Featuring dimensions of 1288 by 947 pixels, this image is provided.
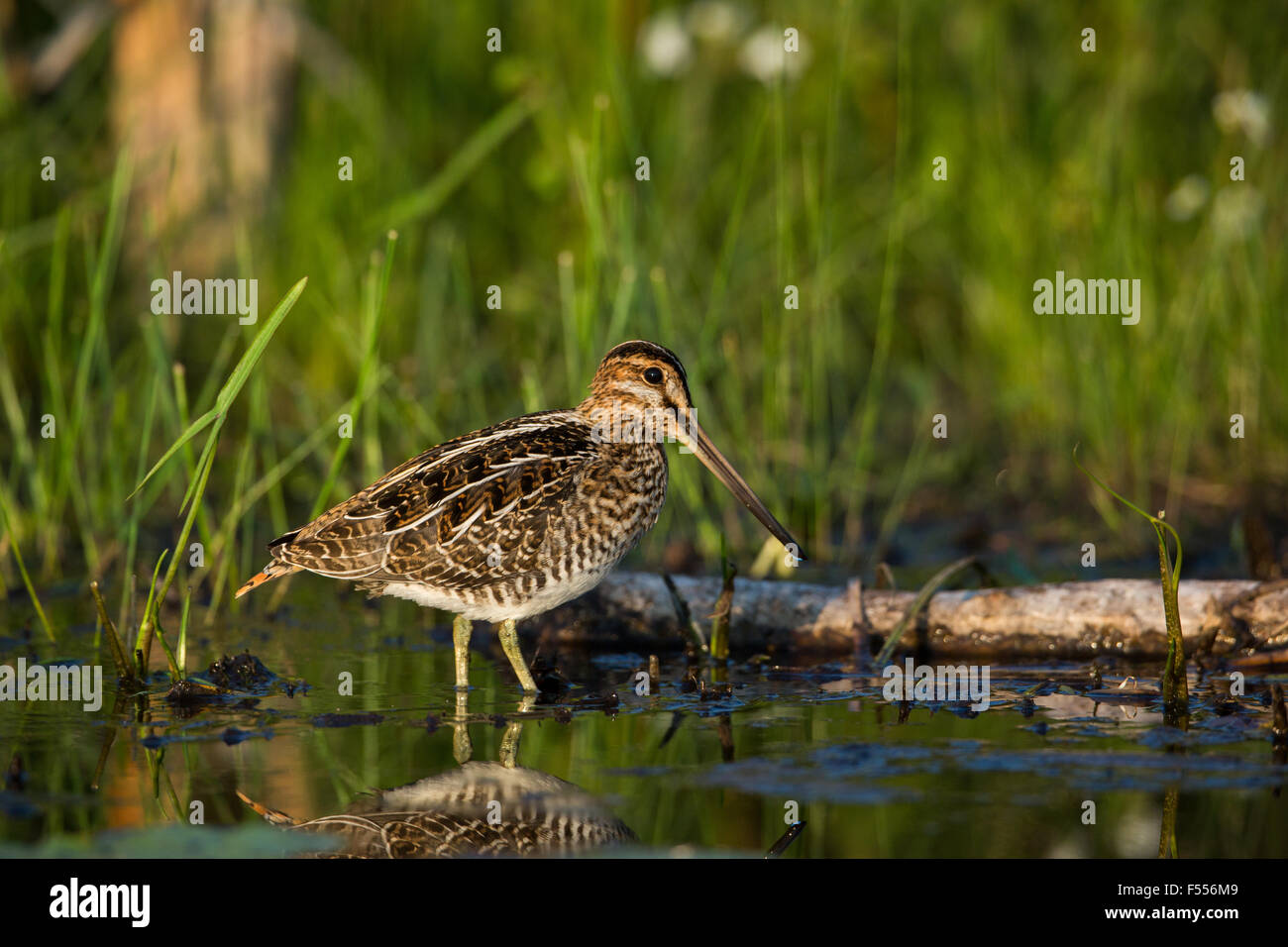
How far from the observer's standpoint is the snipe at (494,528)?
6.07 meters

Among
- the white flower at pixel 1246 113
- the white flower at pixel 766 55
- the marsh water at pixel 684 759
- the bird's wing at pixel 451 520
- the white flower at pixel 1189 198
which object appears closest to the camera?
the marsh water at pixel 684 759

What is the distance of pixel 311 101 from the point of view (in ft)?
37.2

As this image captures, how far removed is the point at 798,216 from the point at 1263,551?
173 inches

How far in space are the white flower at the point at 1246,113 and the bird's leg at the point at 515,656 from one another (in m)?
5.08

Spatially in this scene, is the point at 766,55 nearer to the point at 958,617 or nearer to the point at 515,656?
the point at 958,617

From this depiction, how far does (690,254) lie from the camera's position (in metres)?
10.5

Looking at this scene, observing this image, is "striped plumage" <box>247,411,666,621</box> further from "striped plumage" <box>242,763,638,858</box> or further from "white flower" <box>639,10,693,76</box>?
"white flower" <box>639,10,693,76</box>

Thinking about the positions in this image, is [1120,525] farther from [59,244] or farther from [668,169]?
[59,244]

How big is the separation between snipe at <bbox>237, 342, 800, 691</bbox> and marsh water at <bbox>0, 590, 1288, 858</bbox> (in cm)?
41

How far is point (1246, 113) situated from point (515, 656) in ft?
17.0

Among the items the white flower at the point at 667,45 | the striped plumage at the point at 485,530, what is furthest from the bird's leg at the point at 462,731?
the white flower at the point at 667,45

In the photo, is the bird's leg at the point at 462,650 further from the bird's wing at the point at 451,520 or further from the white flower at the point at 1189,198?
the white flower at the point at 1189,198

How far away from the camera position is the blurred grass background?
7988 mm

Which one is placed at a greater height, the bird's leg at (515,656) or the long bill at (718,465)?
the long bill at (718,465)
